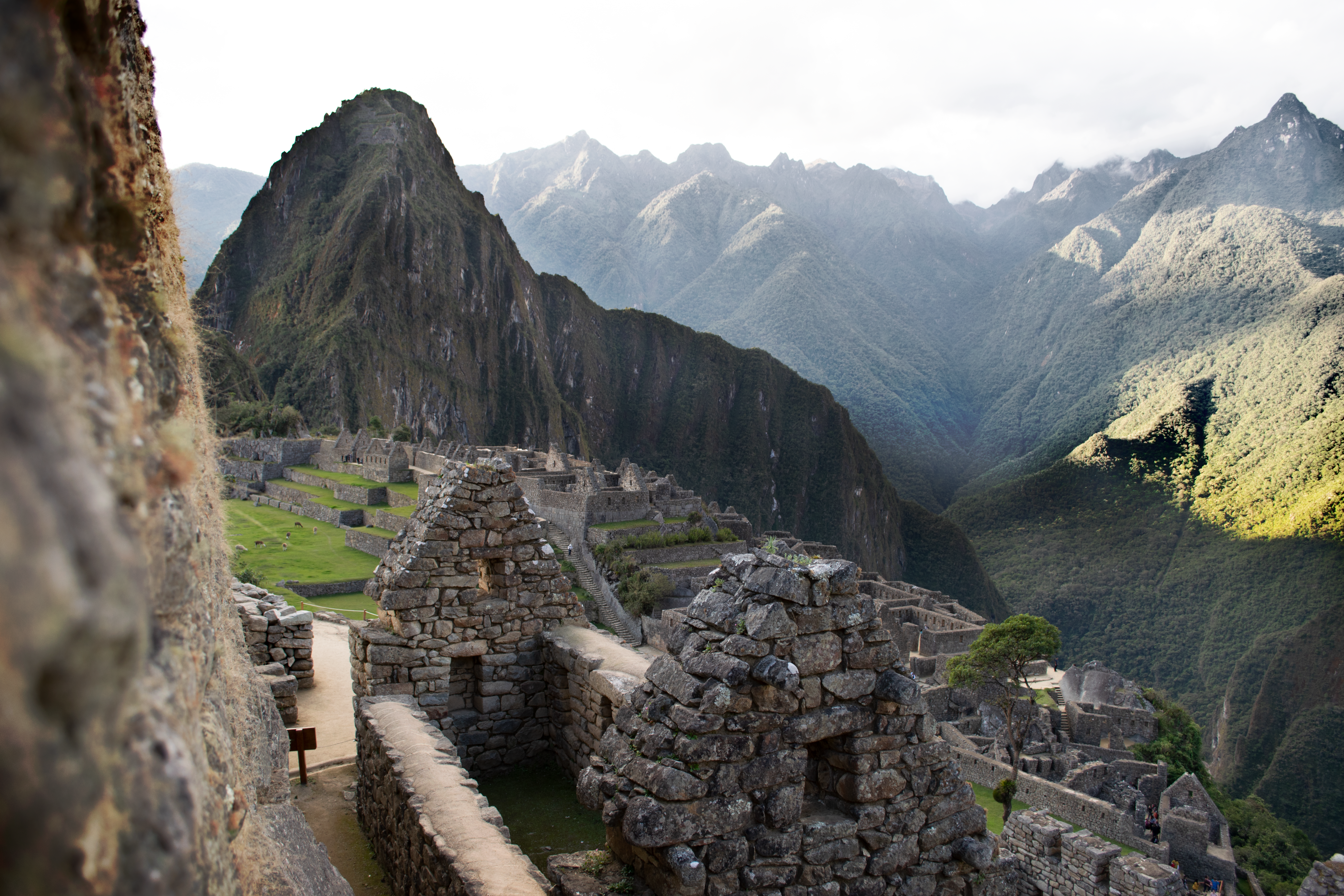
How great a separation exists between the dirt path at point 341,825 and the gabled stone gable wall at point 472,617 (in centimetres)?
106

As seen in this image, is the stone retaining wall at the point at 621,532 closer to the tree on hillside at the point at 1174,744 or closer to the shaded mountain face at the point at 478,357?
the tree on hillside at the point at 1174,744

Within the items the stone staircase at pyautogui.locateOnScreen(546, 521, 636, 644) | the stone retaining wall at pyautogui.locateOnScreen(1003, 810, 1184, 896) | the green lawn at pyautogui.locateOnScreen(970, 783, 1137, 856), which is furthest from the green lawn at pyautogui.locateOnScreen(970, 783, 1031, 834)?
the stone staircase at pyautogui.locateOnScreen(546, 521, 636, 644)

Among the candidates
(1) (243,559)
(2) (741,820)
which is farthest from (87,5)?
(1) (243,559)

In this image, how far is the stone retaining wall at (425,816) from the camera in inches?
169

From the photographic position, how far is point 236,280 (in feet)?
497

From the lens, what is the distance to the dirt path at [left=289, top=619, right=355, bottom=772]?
26.0 ft

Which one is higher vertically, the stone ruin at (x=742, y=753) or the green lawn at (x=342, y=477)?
the stone ruin at (x=742, y=753)

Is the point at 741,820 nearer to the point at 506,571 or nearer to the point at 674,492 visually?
the point at 506,571

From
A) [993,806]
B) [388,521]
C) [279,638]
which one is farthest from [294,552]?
[993,806]

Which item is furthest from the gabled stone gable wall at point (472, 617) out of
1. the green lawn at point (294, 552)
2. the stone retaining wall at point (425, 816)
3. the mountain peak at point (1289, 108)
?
the mountain peak at point (1289, 108)

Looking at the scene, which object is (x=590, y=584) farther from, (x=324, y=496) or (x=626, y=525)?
(x=324, y=496)

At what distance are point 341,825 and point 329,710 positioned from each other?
11.7ft

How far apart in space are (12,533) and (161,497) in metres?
1.03

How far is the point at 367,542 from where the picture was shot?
29.8 meters
